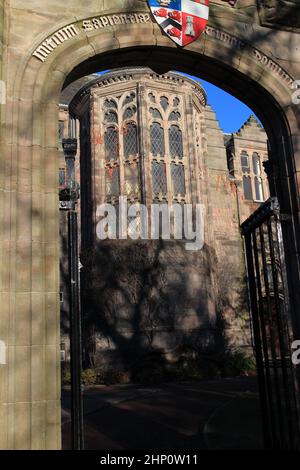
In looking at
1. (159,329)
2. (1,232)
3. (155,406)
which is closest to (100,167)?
(159,329)

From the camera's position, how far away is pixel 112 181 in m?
23.2

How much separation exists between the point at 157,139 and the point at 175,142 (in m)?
0.96

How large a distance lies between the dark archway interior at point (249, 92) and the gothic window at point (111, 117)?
1835 cm

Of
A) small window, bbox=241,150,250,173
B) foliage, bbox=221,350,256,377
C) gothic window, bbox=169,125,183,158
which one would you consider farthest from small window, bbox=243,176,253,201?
foliage, bbox=221,350,256,377

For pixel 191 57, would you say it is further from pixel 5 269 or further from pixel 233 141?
pixel 233 141

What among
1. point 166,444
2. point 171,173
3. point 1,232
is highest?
point 171,173

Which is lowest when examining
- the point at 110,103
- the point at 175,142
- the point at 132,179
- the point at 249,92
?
the point at 249,92

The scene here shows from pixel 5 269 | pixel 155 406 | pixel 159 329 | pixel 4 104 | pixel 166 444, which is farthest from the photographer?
pixel 159 329

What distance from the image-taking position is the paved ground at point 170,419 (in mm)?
7793

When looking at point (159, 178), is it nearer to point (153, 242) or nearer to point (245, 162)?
point (153, 242)

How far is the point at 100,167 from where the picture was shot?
76.6 feet

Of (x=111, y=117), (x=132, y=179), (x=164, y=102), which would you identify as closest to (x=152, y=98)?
(x=164, y=102)

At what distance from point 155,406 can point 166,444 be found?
4707mm

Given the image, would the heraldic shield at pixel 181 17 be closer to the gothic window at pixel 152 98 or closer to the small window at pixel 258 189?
the gothic window at pixel 152 98
